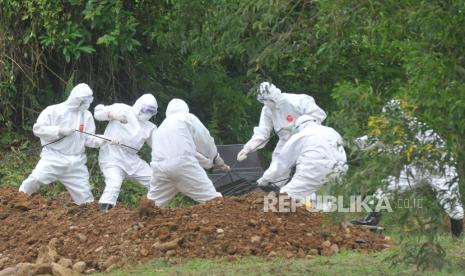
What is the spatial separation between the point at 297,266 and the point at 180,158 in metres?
3.68

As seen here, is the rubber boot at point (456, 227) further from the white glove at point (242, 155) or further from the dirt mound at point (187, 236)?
the white glove at point (242, 155)

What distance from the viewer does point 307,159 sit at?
44.9ft

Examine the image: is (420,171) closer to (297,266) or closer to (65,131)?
(297,266)

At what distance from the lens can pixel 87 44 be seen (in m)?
18.5

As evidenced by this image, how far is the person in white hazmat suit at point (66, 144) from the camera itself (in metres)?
15.5

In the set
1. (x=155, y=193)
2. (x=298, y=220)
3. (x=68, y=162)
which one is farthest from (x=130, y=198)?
(x=298, y=220)

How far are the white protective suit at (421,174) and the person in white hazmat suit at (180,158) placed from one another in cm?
594

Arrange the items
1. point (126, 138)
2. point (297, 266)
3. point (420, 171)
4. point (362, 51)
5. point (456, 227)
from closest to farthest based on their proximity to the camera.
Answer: point (420, 171) < point (297, 266) < point (362, 51) < point (456, 227) < point (126, 138)

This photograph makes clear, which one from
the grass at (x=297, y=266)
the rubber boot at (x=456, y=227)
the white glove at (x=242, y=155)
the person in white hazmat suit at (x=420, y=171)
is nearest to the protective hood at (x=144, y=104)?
the white glove at (x=242, y=155)

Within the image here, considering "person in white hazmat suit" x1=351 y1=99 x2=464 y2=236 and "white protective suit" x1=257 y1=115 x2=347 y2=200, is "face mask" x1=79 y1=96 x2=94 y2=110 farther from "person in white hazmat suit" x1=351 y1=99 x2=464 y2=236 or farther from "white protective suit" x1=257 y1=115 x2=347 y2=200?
"person in white hazmat suit" x1=351 y1=99 x2=464 y2=236

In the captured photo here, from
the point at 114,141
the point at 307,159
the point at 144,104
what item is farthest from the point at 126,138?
the point at 307,159

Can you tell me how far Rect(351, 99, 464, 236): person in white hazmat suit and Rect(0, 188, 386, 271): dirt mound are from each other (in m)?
3.05

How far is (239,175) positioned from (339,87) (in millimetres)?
8386

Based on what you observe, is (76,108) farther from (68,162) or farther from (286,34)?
(286,34)
